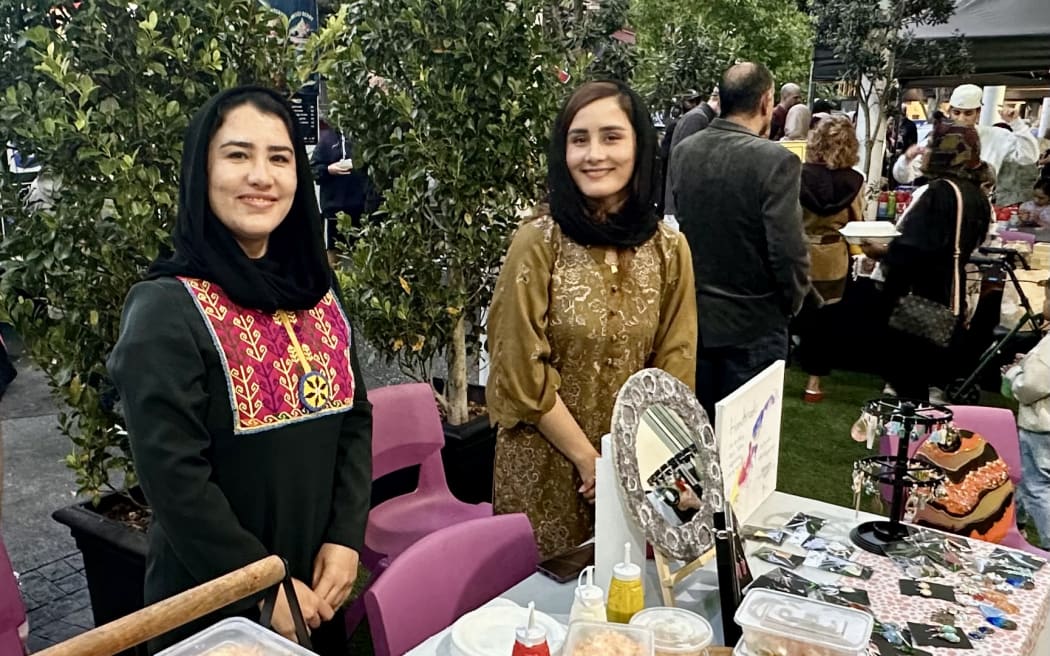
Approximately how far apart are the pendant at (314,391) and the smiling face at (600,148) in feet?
2.63

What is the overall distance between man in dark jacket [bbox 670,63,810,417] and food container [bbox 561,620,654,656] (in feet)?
7.03

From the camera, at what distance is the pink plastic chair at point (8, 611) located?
5.99 feet

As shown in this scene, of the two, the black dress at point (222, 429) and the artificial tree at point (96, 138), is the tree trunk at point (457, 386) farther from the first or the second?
the black dress at point (222, 429)

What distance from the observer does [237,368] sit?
5.21ft

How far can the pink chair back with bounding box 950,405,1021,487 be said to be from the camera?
8.44ft

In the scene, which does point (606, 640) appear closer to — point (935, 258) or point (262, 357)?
point (262, 357)

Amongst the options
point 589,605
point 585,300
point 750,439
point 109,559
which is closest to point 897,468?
point 750,439

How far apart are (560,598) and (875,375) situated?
4.69 m

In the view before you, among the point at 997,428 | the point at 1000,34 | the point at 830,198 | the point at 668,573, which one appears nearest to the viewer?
the point at 668,573

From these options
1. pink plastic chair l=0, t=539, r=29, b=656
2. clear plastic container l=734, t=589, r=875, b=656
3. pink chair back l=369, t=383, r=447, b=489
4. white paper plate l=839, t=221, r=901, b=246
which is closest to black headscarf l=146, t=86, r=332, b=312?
pink plastic chair l=0, t=539, r=29, b=656

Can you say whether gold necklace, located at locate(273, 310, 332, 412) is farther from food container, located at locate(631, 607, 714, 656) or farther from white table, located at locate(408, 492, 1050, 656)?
food container, located at locate(631, 607, 714, 656)

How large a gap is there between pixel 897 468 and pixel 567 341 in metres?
0.80

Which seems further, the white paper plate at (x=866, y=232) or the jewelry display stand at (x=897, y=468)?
the white paper plate at (x=866, y=232)

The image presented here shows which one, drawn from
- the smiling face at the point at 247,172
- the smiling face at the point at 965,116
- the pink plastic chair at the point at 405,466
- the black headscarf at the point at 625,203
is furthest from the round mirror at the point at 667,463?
the smiling face at the point at 965,116
